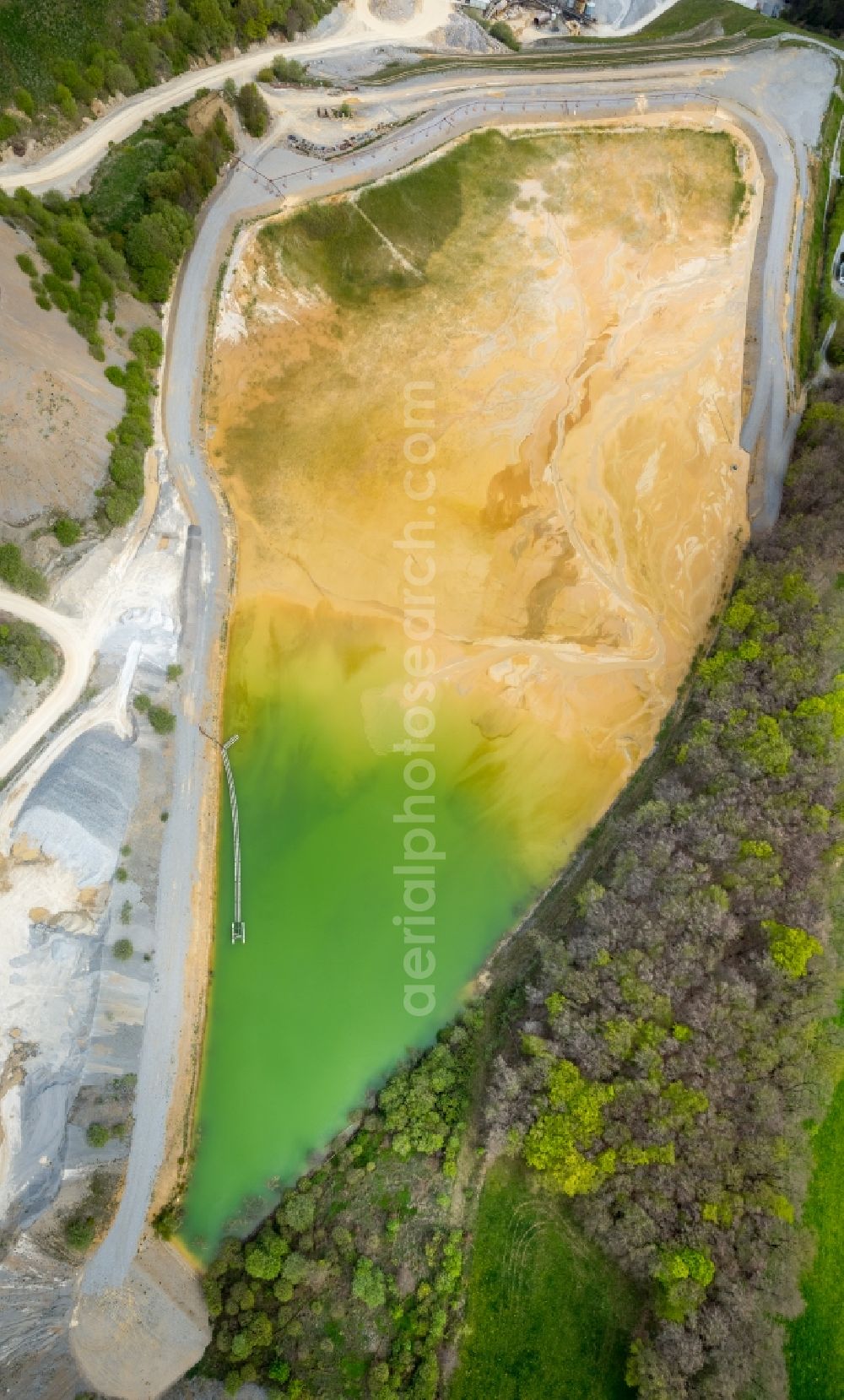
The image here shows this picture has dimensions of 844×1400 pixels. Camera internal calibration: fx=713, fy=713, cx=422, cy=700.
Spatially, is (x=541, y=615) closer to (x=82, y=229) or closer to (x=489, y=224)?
(x=489, y=224)

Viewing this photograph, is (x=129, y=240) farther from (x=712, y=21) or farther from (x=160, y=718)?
(x=712, y=21)

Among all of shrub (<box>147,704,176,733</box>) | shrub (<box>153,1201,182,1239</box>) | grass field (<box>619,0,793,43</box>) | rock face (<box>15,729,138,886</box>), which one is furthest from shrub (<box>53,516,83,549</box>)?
grass field (<box>619,0,793,43</box>)

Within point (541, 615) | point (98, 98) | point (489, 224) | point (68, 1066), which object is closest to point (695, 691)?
point (541, 615)

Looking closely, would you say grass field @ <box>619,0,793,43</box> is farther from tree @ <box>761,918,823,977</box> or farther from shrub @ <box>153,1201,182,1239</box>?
shrub @ <box>153,1201,182,1239</box>

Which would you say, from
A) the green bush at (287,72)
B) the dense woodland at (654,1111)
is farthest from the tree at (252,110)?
the dense woodland at (654,1111)

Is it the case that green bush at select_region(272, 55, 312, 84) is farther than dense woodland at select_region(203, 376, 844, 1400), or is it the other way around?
green bush at select_region(272, 55, 312, 84)

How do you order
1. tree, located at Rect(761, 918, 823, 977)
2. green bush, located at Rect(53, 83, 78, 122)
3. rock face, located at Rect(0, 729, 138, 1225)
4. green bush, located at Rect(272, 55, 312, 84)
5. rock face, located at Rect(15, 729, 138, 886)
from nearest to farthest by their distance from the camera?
1. tree, located at Rect(761, 918, 823, 977)
2. rock face, located at Rect(0, 729, 138, 1225)
3. rock face, located at Rect(15, 729, 138, 886)
4. green bush, located at Rect(53, 83, 78, 122)
5. green bush, located at Rect(272, 55, 312, 84)

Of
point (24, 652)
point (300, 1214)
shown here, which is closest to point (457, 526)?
point (24, 652)
